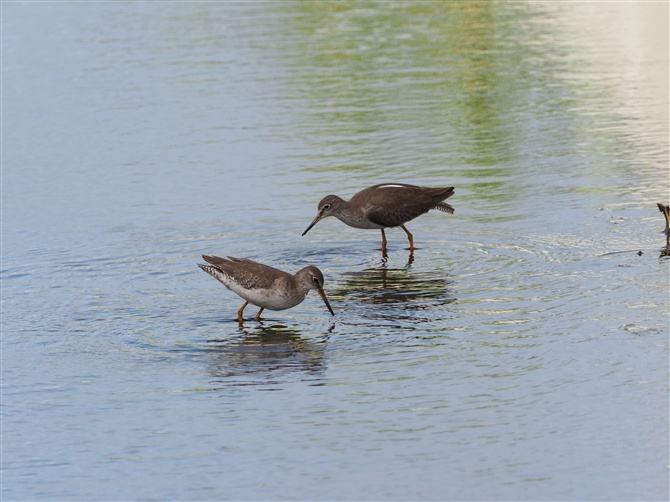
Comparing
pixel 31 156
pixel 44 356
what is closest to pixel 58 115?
pixel 31 156

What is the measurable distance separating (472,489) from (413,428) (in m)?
1.28

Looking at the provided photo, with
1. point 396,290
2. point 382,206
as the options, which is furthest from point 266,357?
point 382,206

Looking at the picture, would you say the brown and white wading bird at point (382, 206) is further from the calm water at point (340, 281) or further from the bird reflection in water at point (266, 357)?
the bird reflection in water at point (266, 357)

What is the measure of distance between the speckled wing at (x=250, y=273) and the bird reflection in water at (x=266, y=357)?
0.53 metres

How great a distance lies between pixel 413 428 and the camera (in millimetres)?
10219

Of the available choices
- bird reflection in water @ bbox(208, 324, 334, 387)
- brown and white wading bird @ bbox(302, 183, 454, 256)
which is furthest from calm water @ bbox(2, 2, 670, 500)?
brown and white wading bird @ bbox(302, 183, 454, 256)

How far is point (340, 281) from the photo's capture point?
1527 cm

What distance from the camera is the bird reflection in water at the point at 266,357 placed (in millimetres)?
11711

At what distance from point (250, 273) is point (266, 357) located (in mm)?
1520

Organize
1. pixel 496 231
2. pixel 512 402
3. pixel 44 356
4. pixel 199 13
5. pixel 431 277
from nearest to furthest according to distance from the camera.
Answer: pixel 512 402, pixel 44 356, pixel 431 277, pixel 496 231, pixel 199 13

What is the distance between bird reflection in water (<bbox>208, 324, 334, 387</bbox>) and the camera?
11711 millimetres

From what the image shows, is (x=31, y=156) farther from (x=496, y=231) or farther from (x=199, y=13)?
(x=199, y=13)

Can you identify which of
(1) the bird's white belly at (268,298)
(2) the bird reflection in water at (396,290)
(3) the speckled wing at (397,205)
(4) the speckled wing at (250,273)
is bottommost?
(2) the bird reflection in water at (396,290)

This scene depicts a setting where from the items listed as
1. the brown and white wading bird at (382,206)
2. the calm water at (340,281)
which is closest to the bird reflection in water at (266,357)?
the calm water at (340,281)
